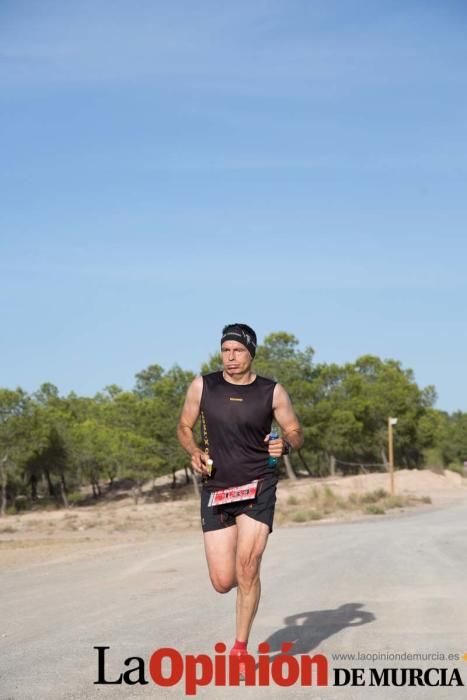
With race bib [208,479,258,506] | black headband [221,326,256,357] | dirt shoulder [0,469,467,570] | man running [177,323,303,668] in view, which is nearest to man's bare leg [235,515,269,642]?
man running [177,323,303,668]

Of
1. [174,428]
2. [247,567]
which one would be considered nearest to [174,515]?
[174,428]

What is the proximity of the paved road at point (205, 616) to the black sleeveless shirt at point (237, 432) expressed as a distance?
1.34 meters

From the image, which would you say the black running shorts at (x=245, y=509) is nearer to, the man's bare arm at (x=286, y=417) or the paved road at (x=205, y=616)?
the man's bare arm at (x=286, y=417)

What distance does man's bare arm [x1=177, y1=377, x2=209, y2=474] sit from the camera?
6719 mm

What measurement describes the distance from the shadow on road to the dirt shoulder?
31.0 ft

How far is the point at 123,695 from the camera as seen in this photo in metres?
5.97

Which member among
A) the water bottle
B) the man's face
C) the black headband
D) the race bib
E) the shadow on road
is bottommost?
the shadow on road

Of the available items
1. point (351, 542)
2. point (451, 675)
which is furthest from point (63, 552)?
point (451, 675)

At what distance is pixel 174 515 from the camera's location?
49.4 meters

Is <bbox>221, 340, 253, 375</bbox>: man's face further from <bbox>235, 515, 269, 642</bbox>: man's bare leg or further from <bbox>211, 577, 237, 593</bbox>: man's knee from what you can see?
<bbox>211, 577, 237, 593</bbox>: man's knee

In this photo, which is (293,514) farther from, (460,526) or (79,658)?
(79,658)

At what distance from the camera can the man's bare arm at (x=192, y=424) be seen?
22.0ft

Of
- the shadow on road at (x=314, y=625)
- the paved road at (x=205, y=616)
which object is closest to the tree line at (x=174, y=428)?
the paved road at (x=205, y=616)

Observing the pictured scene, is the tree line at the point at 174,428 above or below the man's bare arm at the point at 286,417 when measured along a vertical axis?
above
